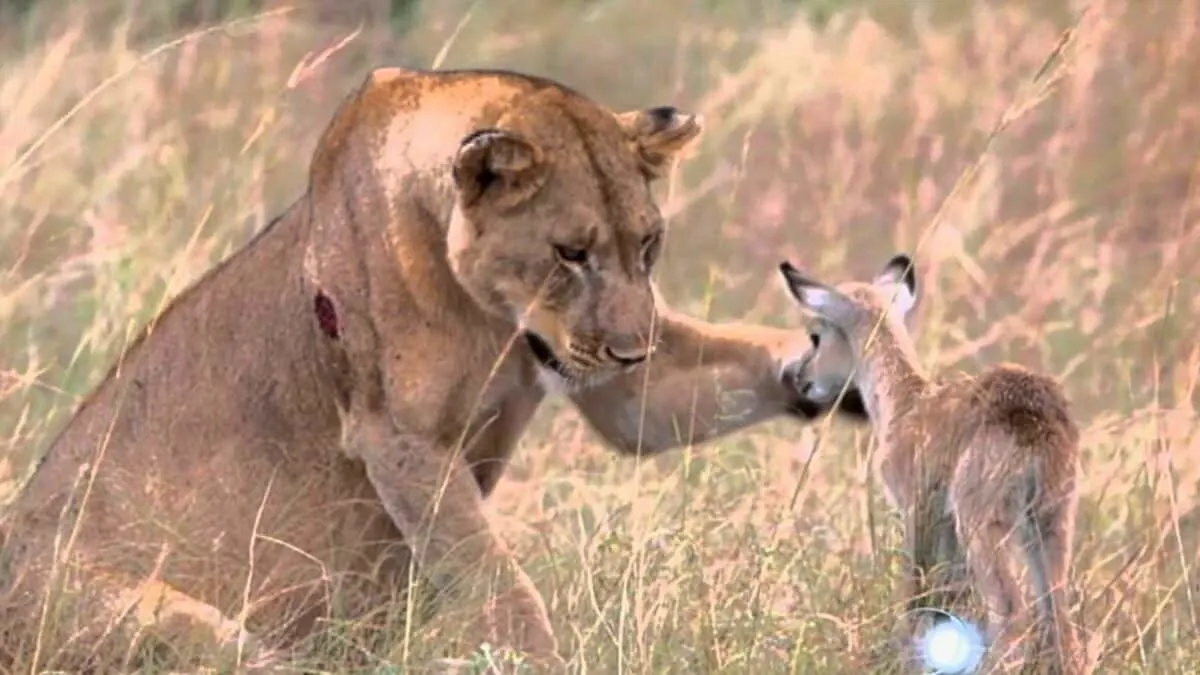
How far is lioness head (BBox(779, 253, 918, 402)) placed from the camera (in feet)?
15.7

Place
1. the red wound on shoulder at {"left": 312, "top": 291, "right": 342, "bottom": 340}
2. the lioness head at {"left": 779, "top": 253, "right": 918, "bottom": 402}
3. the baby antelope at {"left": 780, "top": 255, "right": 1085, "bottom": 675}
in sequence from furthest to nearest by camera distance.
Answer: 1. the red wound on shoulder at {"left": 312, "top": 291, "right": 342, "bottom": 340}
2. the lioness head at {"left": 779, "top": 253, "right": 918, "bottom": 402}
3. the baby antelope at {"left": 780, "top": 255, "right": 1085, "bottom": 675}

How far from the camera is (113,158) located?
8297 mm

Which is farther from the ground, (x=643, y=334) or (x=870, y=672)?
(x=643, y=334)

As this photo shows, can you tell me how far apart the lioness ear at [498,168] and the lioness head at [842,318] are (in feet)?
1.41

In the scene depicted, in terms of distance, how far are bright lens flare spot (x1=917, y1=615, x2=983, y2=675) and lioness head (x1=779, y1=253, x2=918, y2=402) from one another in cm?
49

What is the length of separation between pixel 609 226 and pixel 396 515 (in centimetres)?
57

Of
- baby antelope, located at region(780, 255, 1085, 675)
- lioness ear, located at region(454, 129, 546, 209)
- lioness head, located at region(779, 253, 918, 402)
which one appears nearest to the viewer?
baby antelope, located at region(780, 255, 1085, 675)

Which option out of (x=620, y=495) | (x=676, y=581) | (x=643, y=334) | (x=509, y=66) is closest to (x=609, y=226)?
(x=643, y=334)

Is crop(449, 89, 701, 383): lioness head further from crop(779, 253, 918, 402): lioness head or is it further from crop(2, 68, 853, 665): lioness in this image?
crop(779, 253, 918, 402): lioness head

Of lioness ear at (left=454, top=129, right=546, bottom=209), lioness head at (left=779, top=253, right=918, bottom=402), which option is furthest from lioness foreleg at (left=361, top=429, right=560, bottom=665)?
lioness head at (left=779, top=253, right=918, bottom=402)

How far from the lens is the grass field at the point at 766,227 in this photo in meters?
4.76

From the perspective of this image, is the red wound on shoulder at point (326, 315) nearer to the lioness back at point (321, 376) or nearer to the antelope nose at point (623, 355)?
the lioness back at point (321, 376)

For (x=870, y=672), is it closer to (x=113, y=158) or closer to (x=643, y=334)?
(x=643, y=334)

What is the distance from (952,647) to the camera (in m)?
4.39
